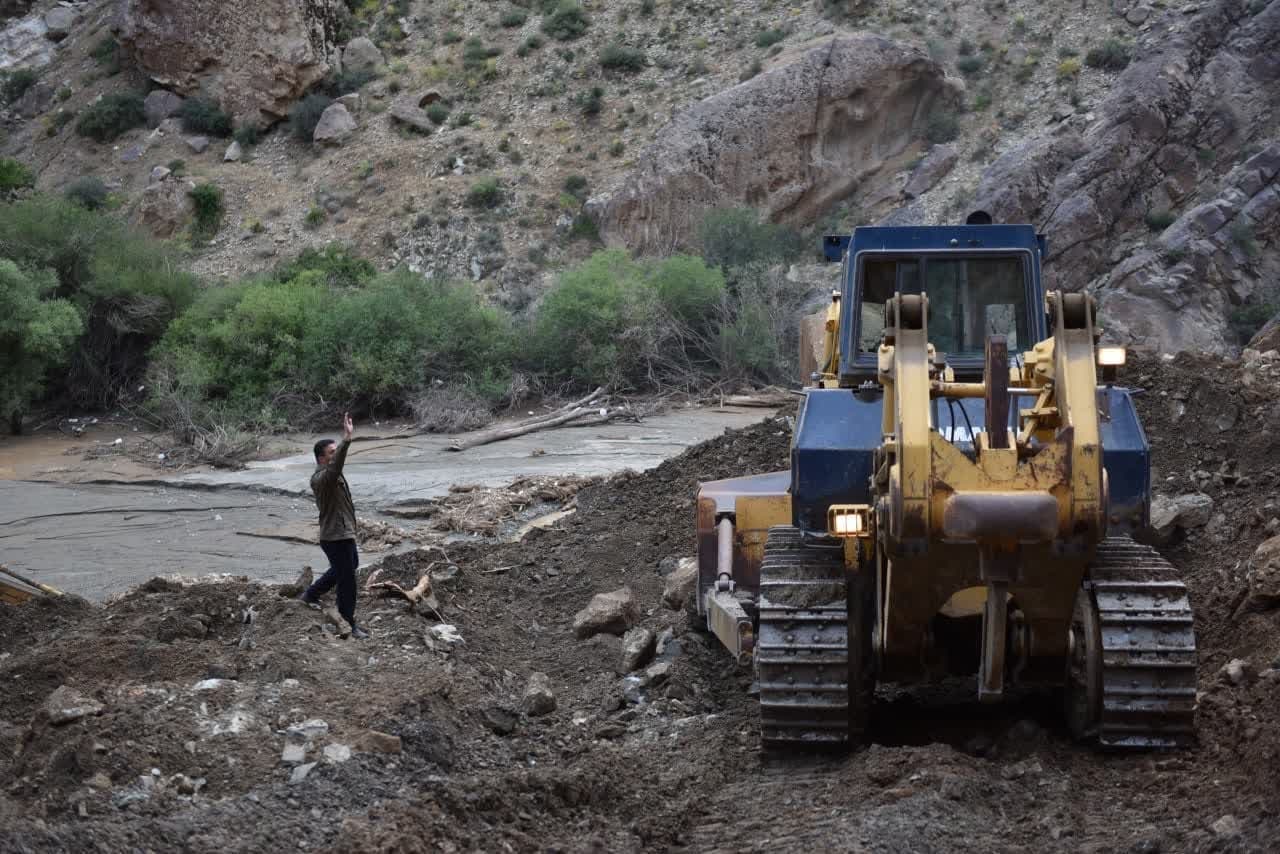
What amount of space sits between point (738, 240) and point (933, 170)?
20.6ft

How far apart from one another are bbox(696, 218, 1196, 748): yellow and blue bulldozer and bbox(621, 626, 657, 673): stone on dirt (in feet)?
6.42

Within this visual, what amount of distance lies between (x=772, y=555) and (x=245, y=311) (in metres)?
27.0

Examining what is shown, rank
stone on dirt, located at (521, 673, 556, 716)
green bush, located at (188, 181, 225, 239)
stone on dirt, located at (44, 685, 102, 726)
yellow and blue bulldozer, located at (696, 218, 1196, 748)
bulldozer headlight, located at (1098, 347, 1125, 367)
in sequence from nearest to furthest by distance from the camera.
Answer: yellow and blue bulldozer, located at (696, 218, 1196, 748) < bulldozer headlight, located at (1098, 347, 1125, 367) < stone on dirt, located at (44, 685, 102, 726) < stone on dirt, located at (521, 673, 556, 716) < green bush, located at (188, 181, 225, 239)

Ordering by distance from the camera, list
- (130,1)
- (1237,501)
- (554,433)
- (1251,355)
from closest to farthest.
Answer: (1237,501) < (1251,355) < (554,433) < (130,1)

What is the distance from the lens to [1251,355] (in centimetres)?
1588

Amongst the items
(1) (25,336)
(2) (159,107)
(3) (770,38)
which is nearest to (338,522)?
(1) (25,336)

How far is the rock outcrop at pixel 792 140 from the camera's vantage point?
44156 mm

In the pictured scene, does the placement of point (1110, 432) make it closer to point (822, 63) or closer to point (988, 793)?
point (988, 793)

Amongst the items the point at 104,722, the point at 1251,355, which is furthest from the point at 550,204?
the point at 104,722

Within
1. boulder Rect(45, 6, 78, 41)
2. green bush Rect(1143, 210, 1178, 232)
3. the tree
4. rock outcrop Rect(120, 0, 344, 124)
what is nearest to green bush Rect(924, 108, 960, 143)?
green bush Rect(1143, 210, 1178, 232)

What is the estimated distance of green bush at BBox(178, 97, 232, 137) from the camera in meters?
51.2

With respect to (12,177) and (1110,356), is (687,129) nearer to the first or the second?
(12,177)

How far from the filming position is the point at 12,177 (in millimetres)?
46125

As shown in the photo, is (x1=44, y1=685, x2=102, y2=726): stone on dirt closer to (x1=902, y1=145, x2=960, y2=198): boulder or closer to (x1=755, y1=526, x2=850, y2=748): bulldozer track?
(x1=755, y1=526, x2=850, y2=748): bulldozer track
